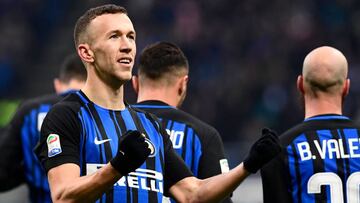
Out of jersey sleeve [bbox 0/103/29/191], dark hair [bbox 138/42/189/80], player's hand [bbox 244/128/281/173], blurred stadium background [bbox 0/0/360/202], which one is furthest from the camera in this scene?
blurred stadium background [bbox 0/0/360/202]

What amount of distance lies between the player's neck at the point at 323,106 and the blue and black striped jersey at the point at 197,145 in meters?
0.69

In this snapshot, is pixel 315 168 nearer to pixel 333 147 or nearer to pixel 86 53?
pixel 333 147

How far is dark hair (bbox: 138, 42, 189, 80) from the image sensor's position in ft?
20.2

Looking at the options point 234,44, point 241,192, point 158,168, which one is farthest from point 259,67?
point 158,168

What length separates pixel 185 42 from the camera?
1898 cm

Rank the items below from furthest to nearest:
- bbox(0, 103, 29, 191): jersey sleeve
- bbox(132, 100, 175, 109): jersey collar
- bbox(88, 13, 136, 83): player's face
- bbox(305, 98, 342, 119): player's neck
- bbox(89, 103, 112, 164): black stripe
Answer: bbox(0, 103, 29, 191): jersey sleeve
bbox(132, 100, 175, 109): jersey collar
bbox(305, 98, 342, 119): player's neck
bbox(88, 13, 136, 83): player's face
bbox(89, 103, 112, 164): black stripe

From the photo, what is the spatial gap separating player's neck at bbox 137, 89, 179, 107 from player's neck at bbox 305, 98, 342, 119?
1044 mm

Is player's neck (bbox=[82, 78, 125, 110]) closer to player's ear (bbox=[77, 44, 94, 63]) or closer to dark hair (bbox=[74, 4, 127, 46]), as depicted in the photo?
player's ear (bbox=[77, 44, 94, 63])

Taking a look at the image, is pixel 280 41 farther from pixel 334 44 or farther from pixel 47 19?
pixel 47 19

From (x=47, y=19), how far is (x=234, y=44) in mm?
4289

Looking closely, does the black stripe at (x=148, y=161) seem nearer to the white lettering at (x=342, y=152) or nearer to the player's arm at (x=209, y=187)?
the player's arm at (x=209, y=187)

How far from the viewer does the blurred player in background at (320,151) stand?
5.24 meters

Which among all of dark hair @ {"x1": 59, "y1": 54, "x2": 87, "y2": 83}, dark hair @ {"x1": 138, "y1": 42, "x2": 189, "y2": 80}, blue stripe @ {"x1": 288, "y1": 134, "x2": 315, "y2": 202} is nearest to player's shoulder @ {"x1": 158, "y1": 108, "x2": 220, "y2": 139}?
dark hair @ {"x1": 138, "y1": 42, "x2": 189, "y2": 80}

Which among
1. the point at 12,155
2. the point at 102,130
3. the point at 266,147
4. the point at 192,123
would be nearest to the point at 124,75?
the point at 102,130
